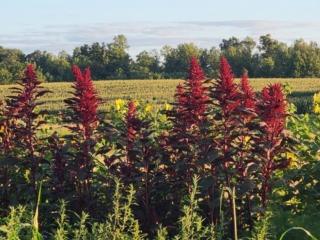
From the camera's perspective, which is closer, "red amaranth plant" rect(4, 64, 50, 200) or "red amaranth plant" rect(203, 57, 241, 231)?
"red amaranth plant" rect(203, 57, 241, 231)

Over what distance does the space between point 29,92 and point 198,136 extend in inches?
53.6

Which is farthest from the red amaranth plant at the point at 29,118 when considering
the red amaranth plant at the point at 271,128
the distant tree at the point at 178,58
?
the distant tree at the point at 178,58

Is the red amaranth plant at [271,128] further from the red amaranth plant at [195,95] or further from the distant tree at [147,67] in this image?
the distant tree at [147,67]

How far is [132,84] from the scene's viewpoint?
4731 cm

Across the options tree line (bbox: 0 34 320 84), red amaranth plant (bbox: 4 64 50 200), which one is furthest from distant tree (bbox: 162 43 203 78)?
red amaranth plant (bbox: 4 64 50 200)

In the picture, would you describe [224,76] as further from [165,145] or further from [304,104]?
[304,104]

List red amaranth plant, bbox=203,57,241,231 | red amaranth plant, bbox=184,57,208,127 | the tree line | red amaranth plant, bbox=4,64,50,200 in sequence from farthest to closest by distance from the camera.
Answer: the tree line < red amaranth plant, bbox=4,64,50,200 < red amaranth plant, bbox=184,57,208,127 < red amaranth plant, bbox=203,57,241,231

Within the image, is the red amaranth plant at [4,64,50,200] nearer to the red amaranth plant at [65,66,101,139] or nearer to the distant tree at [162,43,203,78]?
the red amaranth plant at [65,66,101,139]

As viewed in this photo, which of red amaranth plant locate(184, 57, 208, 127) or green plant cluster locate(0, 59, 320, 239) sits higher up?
red amaranth plant locate(184, 57, 208, 127)

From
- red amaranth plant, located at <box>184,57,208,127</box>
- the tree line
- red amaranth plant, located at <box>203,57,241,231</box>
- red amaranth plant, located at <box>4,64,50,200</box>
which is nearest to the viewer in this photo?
red amaranth plant, located at <box>203,57,241,231</box>

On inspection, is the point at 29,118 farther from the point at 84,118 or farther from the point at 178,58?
the point at 178,58

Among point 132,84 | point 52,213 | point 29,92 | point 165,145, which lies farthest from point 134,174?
point 132,84

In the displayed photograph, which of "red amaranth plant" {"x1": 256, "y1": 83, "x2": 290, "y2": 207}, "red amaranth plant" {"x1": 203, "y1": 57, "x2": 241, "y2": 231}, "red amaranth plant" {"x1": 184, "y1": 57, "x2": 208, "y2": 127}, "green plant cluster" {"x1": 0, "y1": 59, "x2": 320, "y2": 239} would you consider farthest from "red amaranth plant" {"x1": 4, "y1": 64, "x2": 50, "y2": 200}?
"red amaranth plant" {"x1": 256, "y1": 83, "x2": 290, "y2": 207}

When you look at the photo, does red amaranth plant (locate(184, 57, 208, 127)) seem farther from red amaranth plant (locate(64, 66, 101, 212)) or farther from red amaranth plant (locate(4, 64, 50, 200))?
red amaranth plant (locate(4, 64, 50, 200))
